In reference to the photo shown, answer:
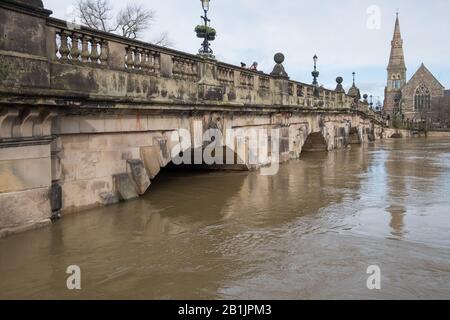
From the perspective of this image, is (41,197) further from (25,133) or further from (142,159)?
(142,159)

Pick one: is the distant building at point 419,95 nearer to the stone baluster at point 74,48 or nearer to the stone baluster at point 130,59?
the stone baluster at point 130,59

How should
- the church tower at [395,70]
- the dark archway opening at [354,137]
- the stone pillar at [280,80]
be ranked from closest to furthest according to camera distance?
the stone pillar at [280,80] < the dark archway opening at [354,137] < the church tower at [395,70]

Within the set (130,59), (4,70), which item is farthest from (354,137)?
(4,70)

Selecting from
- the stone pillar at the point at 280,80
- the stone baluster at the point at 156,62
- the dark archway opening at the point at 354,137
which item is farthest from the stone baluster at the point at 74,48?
the dark archway opening at the point at 354,137

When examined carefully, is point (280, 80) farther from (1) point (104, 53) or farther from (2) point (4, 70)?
(2) point (4, 70)

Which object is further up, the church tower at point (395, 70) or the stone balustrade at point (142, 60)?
the church tower at point (395, 70)

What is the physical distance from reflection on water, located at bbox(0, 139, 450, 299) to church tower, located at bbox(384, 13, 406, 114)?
273ft

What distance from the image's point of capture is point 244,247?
20.8 ft

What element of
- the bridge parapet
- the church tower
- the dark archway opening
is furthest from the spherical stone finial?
the church tower

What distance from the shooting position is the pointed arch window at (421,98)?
3004 inches

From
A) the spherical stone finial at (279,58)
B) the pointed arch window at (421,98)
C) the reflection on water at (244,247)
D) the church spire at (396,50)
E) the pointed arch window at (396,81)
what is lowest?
the reflection on water at (244,247)

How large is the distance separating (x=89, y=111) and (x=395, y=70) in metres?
89.8

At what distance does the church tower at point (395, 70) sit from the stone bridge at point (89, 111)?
81781 mm
